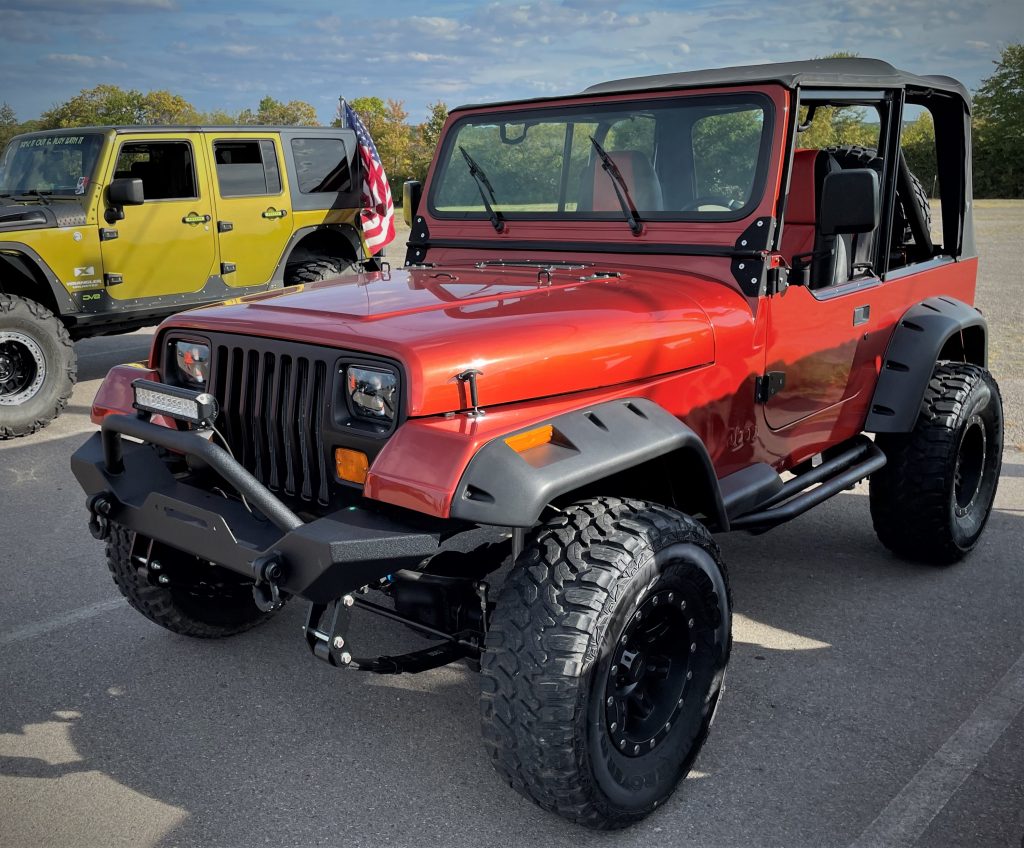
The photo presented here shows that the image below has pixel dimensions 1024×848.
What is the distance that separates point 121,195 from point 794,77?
18.6ft

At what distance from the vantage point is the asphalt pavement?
271 centimetres

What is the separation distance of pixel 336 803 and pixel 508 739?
2.15 ft

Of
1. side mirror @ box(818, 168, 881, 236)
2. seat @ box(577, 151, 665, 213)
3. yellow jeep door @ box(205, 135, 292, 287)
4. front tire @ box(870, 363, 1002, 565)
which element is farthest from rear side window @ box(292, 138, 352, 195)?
side mirror @ box(818, 168, 881, 236)

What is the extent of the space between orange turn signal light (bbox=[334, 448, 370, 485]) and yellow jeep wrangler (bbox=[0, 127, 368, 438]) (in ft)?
16.5

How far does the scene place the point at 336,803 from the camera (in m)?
2.81

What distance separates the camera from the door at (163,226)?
7.80 meters

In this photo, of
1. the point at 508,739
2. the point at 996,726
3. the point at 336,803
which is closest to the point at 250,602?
the point at 336,803

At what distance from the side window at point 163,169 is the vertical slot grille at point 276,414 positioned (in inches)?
228

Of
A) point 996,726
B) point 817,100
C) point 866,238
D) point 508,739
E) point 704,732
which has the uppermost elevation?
point 817,100

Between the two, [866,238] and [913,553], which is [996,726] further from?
[866,238]

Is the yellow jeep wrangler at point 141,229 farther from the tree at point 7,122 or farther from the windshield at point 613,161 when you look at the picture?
the tree at point 7,122

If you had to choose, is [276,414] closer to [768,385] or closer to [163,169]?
[768,385]

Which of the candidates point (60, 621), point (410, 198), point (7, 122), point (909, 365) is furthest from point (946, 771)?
point (7, 122)

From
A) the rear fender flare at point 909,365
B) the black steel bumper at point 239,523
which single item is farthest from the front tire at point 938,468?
the black steel bumper at point 239,523
